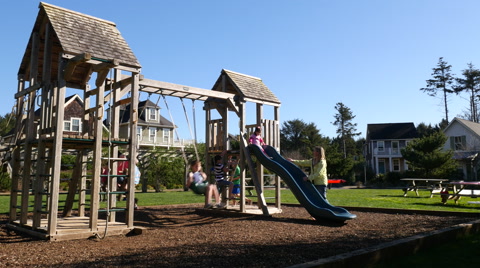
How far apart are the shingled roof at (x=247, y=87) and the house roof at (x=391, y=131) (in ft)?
154

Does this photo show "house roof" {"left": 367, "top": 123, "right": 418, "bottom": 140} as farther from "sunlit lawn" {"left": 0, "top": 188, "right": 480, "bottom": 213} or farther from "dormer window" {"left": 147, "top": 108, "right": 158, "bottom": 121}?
"sunlit lawn" {"left": 0, "top": 188, "right": 480, "bottom": 213}

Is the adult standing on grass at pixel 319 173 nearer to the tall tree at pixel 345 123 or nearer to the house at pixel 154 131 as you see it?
the house at pixel 154 131

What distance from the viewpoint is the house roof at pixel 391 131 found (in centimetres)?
5424

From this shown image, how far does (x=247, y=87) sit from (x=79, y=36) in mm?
5306

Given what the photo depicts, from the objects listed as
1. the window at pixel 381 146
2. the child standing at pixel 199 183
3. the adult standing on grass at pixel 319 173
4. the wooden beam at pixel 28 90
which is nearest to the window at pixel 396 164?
the window at pixel 381 146

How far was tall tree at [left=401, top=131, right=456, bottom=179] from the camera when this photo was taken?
3159 cm

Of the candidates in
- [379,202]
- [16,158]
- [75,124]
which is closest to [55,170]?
[16,158]

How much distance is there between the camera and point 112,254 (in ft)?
17.3

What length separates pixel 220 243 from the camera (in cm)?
612

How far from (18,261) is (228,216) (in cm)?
626

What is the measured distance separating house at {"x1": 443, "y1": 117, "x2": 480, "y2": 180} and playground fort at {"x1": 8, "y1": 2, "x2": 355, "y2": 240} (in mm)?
37089

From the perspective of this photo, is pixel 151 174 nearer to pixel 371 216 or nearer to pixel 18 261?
pixel 371 216

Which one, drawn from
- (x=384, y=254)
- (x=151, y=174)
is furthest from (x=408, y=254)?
(x=151, y=174)

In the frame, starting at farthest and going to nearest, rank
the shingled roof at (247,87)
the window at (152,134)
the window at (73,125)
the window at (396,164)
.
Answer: the window at (396,164)
the window at (152,134)
the window at (73,125)
the shingled roof at (247,87)
